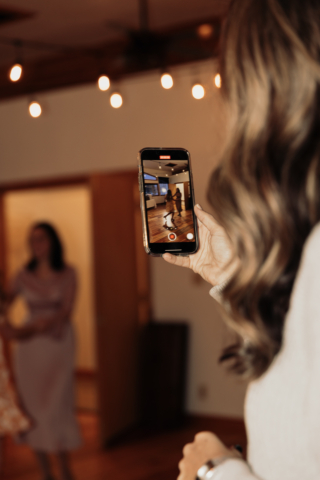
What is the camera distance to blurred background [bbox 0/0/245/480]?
3971mm

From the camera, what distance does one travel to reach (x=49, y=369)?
3.53 m

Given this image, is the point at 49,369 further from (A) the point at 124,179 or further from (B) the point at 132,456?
(A) the point at 124,179

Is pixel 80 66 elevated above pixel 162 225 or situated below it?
above

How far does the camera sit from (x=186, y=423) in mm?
4375

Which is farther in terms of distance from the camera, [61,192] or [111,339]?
[61,192]

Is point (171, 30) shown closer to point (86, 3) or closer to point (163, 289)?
point (86, 3)

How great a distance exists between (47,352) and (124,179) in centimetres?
153

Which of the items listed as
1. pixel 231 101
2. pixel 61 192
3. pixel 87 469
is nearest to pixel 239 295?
pixel 231 101

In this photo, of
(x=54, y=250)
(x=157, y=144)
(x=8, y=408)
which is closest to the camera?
(x=8, y=408)

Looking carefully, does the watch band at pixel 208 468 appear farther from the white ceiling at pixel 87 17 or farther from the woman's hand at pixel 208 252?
the white ceiling at pixel 87 17

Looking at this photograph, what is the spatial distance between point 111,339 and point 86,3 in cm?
232

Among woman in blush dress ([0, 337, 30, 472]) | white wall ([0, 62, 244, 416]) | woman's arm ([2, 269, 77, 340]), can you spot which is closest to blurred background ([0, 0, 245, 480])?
white wall ([0, 62, 244, 416])

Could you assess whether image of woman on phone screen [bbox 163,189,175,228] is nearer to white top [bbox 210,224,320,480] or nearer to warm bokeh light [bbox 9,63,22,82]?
white top [bbox 210,224,320,480]

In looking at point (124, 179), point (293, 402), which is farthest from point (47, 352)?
point (293, 402)
